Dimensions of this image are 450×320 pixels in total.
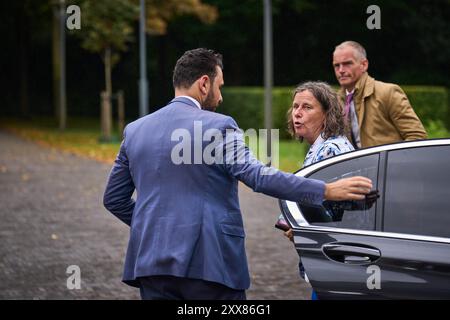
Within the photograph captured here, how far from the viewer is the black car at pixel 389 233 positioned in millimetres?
3398

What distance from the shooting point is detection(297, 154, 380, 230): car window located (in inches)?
138

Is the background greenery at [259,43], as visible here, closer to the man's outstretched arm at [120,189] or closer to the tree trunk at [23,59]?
the tree trunk at [23,59]

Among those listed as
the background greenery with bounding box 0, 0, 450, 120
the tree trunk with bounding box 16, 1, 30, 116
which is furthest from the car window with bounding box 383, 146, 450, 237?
the tree trunk with bounding box 16, 1, 30, 116

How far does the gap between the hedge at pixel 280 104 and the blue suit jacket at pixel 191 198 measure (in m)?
20.7

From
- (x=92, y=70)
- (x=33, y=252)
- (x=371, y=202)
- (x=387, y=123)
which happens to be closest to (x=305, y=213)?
(x=371, y=202)

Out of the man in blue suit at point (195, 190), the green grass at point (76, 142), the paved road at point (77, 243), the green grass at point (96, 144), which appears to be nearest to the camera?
the man in blue suit at point (195, 190)

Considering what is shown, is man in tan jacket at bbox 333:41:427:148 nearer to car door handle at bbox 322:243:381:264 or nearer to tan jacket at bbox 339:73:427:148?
tan jacket at bbox 339:73:427:148

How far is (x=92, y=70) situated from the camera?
184 ft

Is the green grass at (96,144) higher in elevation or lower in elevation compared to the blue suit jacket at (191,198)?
lower

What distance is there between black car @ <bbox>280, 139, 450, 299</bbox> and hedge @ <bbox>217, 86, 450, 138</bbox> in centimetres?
2047

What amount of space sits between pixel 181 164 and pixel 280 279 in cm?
467

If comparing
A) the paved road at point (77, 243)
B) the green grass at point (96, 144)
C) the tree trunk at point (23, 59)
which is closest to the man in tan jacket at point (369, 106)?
the paved road at point (77, 243)

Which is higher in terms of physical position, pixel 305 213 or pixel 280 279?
Result: pixel 305 213

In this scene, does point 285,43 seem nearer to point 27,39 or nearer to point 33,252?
point 27,39
